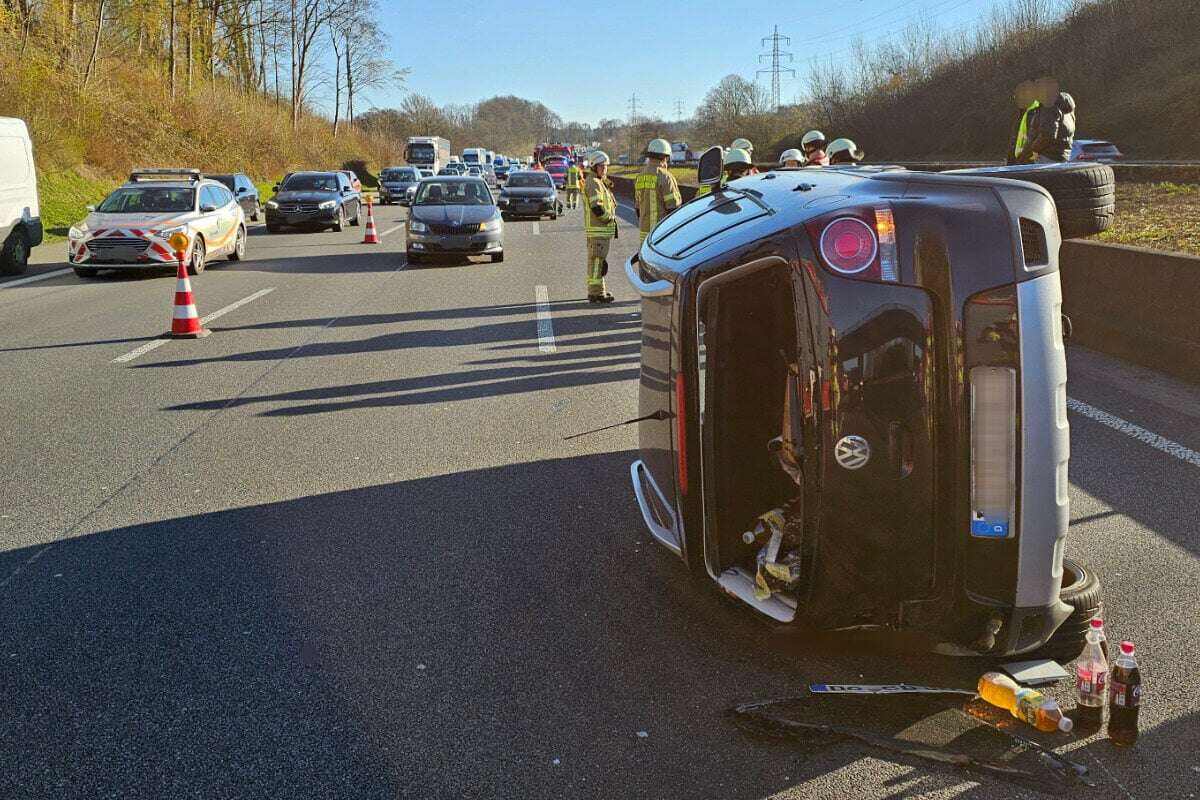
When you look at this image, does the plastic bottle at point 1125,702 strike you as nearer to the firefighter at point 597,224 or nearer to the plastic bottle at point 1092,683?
the plastic bottle at point 1092,683

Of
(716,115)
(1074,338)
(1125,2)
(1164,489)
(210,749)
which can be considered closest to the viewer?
(210,749)

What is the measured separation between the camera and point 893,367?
3336 mm

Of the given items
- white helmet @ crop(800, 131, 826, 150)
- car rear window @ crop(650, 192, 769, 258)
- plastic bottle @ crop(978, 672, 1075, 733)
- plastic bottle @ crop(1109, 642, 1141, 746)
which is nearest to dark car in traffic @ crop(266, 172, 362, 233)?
white helmet @ crop(800, 131, 826, 150)

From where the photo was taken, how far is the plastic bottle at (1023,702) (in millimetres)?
3326

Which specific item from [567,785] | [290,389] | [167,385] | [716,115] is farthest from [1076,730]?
[716,115]

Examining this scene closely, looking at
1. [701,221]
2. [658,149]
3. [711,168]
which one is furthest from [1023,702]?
[658,149]

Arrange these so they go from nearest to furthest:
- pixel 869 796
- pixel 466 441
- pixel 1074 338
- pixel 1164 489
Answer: pixel 869 796, pixel 1164 489, pixel 466 441, pixel 1074 338

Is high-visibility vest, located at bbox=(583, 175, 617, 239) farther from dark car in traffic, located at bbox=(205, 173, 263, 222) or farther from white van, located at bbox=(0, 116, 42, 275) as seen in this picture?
dark car in traffic, located at bbox=(205, 173, 263, 222)

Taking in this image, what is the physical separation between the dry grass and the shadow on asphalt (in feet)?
20.7

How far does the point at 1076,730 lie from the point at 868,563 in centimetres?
78

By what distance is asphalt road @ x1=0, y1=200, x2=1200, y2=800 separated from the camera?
10.5 ft

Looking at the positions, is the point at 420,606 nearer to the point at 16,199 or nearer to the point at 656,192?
the point at 656,192

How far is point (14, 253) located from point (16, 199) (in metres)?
0.85

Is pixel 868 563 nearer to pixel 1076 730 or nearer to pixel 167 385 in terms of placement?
pixel 1076 730
